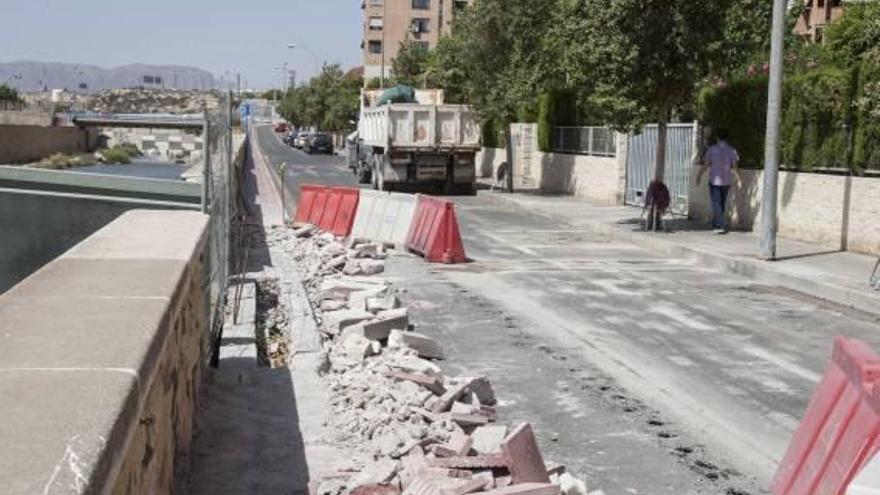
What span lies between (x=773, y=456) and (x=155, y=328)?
4344 mm

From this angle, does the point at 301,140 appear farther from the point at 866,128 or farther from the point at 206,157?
the point at 206,157

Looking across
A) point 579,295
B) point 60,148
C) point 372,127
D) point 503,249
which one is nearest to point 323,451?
point 579,295

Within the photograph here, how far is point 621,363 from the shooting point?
345 inches

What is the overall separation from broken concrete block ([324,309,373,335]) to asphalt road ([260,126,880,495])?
867mm

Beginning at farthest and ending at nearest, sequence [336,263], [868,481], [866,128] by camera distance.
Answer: [866,128]
[336,263]
[868,481]

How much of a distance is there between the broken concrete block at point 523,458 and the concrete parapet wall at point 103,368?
1.68 metres

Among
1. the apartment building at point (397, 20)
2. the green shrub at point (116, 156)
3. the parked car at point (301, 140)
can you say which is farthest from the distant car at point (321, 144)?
the apartment building at point (397, 20)

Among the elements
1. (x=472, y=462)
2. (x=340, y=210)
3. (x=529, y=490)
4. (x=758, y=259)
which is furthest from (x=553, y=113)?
(x=529, y=490)

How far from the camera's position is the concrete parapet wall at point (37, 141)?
2638 inches

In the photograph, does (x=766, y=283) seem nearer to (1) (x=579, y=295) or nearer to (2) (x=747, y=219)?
(1) (x=579, y=295)

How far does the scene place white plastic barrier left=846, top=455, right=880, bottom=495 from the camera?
143 inches

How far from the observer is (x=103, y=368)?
274cm

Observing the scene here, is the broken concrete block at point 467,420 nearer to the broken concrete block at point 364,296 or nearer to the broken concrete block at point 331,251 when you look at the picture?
the broken concrete block at point 364,296

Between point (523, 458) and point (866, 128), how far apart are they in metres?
12.5
